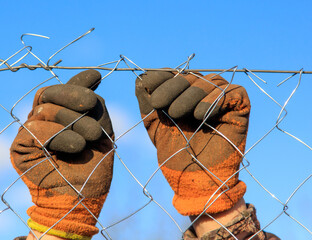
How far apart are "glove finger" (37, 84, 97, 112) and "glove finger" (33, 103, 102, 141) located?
0.02 m

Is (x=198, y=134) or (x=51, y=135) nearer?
(x=51, y=135)

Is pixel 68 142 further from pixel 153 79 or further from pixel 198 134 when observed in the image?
pixel 198 134

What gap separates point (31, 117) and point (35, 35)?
0.99 ft

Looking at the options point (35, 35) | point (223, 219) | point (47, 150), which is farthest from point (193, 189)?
point (35, 35)

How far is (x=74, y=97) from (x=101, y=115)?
14 cm

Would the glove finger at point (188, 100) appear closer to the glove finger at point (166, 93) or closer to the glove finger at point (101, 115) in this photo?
the glove finger at point (166, 93)

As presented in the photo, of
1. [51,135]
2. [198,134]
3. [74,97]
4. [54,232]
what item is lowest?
[54,232]

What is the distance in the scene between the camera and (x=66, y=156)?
157cm

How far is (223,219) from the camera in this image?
159 cm

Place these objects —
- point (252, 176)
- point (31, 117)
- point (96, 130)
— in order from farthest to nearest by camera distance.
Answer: point (31, 117)
point (96, 130)
point (252, 176)

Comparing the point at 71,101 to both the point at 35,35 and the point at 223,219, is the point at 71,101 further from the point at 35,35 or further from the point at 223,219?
the point at 223,219

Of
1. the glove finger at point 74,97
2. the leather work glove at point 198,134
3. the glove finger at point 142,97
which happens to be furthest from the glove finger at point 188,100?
the glove finger at point 74,97

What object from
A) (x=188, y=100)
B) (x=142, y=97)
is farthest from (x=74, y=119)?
(x=188, y=100)

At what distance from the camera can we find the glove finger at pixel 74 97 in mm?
1444
